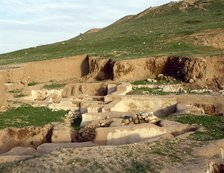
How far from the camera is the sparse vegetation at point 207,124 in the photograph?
45.9ft

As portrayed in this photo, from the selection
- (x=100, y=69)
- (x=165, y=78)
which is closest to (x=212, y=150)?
(x=165, y=78)

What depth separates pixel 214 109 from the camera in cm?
1923

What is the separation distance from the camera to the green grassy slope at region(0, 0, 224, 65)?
30.4m

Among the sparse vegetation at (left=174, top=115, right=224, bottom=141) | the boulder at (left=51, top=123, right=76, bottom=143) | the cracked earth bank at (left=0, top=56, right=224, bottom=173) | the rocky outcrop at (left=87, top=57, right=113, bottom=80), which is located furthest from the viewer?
the rocky outcrop at (left=87, top=57, right=113, bottom=80)

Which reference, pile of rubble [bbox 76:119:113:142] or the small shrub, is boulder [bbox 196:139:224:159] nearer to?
pile of rubble [bbox 76:119:113:142]

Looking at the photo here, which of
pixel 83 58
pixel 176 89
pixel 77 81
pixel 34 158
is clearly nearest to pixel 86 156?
pixel 34 158

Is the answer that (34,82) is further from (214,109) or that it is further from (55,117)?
(214,109)

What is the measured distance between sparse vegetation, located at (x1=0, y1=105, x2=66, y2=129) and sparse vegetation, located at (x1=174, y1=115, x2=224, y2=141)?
18.2 feet

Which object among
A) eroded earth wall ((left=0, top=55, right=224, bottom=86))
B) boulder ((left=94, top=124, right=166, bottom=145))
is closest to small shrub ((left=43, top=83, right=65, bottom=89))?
eroded earth wall ((left=0, top=55, right=224, bottom=86))

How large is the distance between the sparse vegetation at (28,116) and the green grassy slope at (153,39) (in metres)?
8.82

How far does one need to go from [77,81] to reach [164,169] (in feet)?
57.9

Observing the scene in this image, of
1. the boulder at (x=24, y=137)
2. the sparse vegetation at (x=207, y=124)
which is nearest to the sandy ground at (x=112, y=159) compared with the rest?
the sparse vegetation at (x=207, y=124)

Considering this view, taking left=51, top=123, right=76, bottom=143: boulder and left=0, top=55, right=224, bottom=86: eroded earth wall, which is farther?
left=0, top=55, right=224, bottom=86: eroded earth wall

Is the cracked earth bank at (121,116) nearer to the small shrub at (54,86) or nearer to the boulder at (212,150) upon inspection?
the boulder at (212,150)
